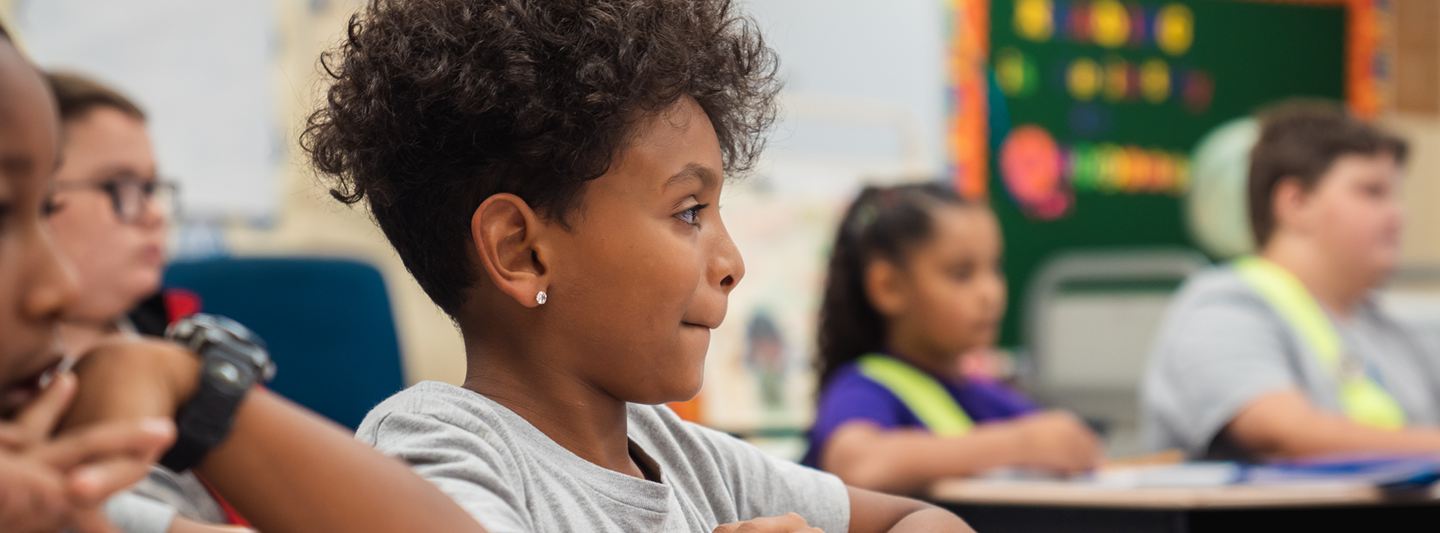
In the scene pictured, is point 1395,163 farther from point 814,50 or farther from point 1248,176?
point 814,50

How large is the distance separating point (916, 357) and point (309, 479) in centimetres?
147

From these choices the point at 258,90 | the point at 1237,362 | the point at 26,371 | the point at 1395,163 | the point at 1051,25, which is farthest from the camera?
the point at 1051,25

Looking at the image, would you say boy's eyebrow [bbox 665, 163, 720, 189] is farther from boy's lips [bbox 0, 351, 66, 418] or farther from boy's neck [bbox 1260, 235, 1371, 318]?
boy's neck [bbox 1260, 235, 1371, 318]

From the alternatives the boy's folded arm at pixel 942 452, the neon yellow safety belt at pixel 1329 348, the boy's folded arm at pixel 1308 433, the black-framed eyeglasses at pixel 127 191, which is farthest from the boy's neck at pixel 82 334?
the neon yellow safety belt at pixel 1329 348

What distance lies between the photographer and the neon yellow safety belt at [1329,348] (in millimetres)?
1949

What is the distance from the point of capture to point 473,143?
64 centimetres

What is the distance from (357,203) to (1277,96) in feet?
14.5

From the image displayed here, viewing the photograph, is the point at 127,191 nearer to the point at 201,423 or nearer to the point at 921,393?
the point at 201,423

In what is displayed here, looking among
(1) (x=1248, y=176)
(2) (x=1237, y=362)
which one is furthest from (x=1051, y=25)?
(2) (x=1237, y=362)

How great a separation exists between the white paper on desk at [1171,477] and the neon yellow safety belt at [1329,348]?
59cm

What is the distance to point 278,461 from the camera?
1.47 ft

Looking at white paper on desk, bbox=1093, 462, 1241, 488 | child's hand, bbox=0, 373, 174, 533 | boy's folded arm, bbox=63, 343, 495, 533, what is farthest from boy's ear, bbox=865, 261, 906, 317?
child's hand, bbox=0, 373, 174, 533

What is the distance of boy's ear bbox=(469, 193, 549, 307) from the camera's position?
654 millimetres

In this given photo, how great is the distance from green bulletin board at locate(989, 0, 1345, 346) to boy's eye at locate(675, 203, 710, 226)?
3369mm
